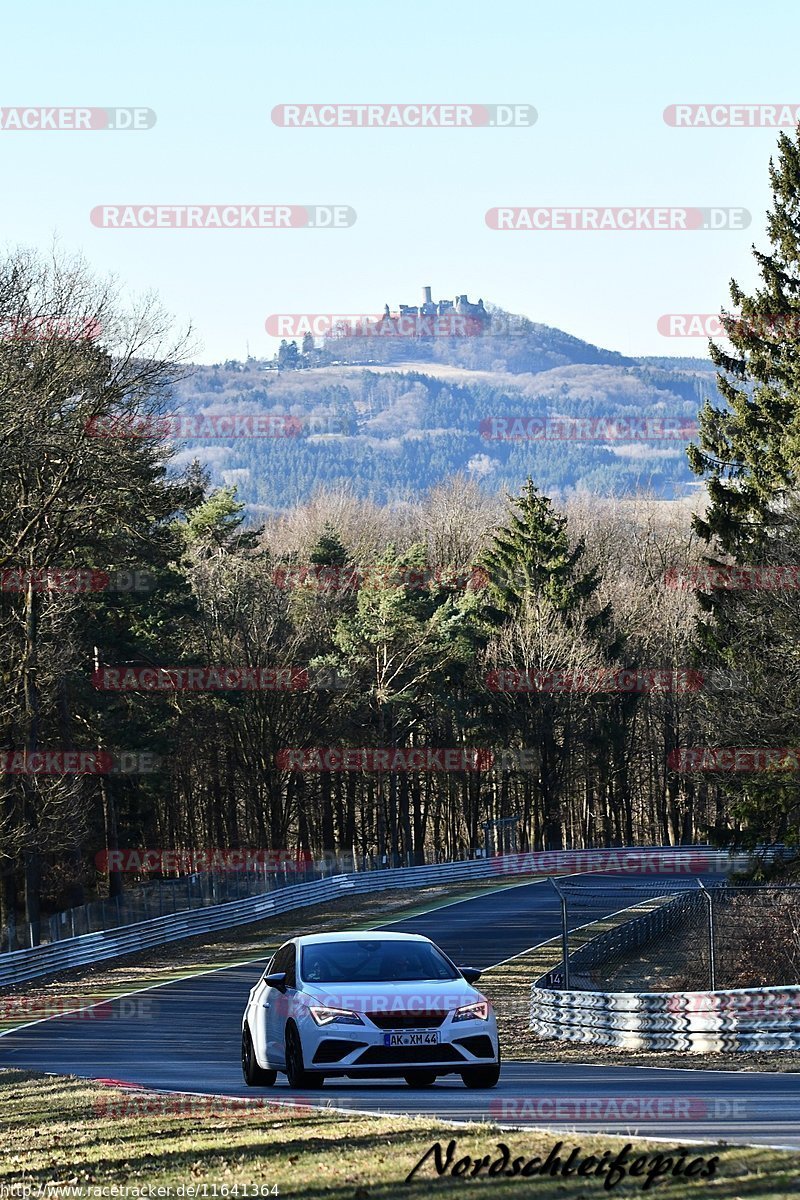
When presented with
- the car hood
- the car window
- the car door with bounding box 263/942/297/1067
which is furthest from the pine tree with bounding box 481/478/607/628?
the car hood

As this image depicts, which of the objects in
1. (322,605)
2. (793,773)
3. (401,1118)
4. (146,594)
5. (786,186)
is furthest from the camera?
(322,605)

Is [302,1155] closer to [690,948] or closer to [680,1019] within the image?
[680,1019]

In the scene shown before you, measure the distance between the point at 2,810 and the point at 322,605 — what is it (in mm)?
31752

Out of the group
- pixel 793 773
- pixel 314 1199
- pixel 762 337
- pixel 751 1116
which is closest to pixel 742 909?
pixel 793 773

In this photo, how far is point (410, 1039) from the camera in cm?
1383

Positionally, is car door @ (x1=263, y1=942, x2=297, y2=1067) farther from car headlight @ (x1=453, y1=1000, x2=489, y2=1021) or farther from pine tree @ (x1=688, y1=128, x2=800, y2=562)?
pine tree @ (x1=688, y1=128, x2=800, y2=562)

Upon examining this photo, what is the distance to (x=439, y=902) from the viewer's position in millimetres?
55031

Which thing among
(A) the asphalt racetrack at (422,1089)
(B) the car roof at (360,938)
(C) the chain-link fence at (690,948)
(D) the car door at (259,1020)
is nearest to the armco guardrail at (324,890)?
(A) the asphalt racetrack at (422,1089)

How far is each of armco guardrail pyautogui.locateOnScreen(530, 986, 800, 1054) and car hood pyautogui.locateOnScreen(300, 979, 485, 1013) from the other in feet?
19.9

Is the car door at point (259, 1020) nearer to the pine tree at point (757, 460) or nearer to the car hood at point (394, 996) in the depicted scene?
the car hood at point (394, 996)

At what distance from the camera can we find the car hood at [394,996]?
1402 cm

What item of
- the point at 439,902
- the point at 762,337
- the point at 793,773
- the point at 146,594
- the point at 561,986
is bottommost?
the point at 439,902

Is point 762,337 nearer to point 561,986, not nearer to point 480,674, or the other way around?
point 561,986

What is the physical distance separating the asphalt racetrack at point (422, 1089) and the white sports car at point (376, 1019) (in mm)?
245
